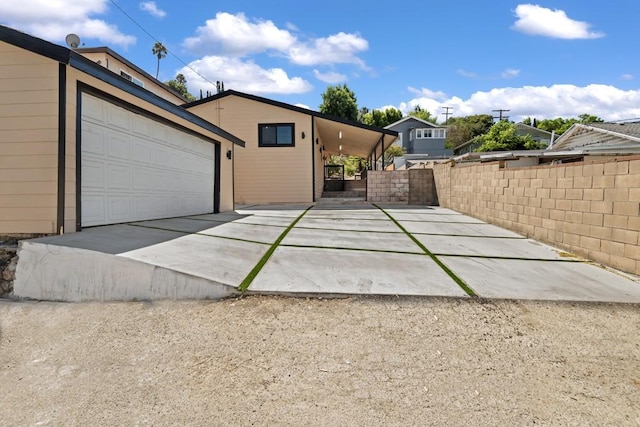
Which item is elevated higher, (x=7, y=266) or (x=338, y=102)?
(x=338, y=102)

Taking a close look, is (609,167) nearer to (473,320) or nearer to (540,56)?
(473,320)

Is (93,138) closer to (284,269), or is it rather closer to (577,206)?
(284,269)

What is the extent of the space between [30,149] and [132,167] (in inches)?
65.4

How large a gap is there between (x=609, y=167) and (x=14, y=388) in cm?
609

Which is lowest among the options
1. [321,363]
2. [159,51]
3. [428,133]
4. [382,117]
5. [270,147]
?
[321,363]

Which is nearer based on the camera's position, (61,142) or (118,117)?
(61,142)

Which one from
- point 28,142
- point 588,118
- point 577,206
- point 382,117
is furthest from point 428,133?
point 28,142

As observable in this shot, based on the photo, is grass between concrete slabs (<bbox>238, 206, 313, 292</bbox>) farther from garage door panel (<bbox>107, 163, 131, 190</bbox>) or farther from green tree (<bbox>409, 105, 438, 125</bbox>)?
green tree (<bbox>409, 105, 438, 125</bbox>)

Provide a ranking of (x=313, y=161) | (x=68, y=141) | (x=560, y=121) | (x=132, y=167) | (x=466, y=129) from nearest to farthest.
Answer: (x=68, y=141) → (x=132, y=167) → (x=313, y=161) → (x=466, y=129) → (x=560, y=121)

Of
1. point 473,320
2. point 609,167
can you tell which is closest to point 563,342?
point 473,320

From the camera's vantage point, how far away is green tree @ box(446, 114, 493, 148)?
46.2 m

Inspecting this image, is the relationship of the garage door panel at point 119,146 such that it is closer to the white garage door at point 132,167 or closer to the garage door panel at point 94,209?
the white garage door at point 132,167

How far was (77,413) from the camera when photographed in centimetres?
178

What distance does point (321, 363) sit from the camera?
2178 millimetres
